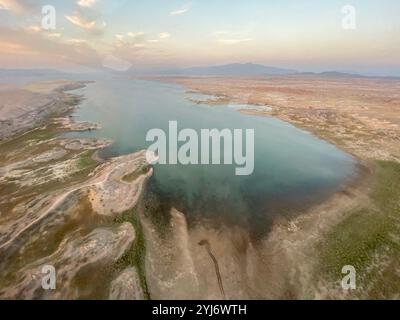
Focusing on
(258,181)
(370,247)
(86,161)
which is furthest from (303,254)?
(86,161)

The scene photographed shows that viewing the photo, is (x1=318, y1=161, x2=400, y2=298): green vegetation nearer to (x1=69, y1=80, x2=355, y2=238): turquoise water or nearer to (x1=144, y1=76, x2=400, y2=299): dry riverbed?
(x1=144, y1=76, x2=400, y2=299): dry riverbed

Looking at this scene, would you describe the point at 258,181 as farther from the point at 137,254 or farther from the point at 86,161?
the point at 86,161

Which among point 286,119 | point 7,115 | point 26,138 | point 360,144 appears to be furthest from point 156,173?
point 7,115

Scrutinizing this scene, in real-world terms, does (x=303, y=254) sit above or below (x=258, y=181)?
below

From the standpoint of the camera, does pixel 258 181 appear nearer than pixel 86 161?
Yes

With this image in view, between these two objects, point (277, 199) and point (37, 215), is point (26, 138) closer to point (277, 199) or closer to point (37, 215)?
point (37, 215)

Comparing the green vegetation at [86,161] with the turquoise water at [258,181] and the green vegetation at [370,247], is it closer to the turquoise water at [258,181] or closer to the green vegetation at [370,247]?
the turquoise water at [258,181]

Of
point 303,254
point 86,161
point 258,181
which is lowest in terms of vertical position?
point 303,254

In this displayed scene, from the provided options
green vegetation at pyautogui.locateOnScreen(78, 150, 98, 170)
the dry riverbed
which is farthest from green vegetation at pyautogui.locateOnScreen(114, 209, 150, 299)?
green vegetation at pyautogui.locateOnScreen(78, 150, 98, 170)
